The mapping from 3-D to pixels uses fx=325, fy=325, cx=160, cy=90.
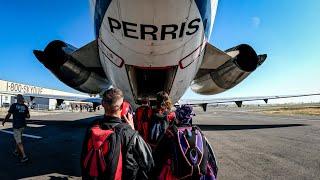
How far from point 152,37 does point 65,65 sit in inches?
181

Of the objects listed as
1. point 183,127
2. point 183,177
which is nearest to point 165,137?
point 183,127

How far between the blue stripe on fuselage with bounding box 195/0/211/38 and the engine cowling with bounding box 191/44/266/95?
328cm

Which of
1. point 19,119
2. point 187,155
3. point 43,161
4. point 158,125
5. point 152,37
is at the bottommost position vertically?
point 43,161

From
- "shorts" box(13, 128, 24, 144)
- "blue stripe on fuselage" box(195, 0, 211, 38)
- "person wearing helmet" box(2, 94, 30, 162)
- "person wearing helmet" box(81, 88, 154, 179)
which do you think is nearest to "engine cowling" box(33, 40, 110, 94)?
"person wearing helmet" box(2, 94, 30, 162)

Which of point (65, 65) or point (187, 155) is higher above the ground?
Answer: point (65, 65)

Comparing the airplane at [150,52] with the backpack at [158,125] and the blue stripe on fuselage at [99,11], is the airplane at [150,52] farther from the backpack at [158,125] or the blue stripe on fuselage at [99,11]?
the backpack at [158,125]

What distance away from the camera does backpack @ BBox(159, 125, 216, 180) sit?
3.71 meters

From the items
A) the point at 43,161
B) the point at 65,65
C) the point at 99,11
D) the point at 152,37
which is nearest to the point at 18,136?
the point at 43,161

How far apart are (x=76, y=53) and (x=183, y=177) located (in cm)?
667

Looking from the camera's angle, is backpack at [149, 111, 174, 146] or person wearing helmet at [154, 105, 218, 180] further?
backpack at [149, 111, 174, 146]

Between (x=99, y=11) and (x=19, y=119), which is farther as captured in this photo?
(x=19, y=119)

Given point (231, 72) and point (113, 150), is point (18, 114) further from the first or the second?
point (113, 150)

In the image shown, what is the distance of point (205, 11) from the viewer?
6.05 metres

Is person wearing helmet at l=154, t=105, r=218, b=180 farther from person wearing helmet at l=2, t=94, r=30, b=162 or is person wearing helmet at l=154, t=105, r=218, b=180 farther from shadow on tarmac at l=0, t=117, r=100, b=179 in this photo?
person wearing helmet at l=2, t=94, r=30, b=162
